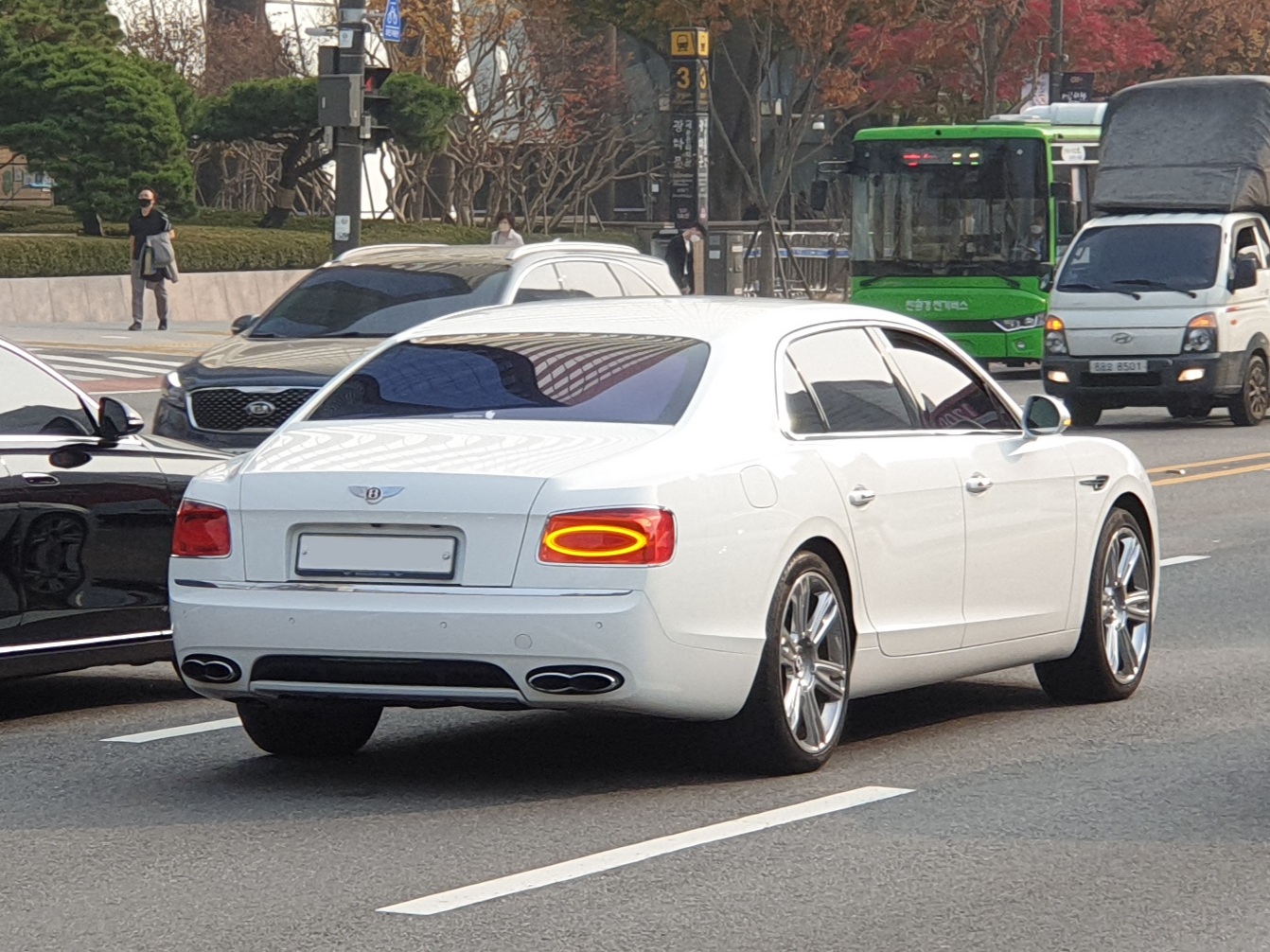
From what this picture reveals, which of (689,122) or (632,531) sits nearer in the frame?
(632,531)

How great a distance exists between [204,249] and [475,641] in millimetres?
33278

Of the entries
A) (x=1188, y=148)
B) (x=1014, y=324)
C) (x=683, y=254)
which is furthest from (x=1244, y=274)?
(x=683, y=254)

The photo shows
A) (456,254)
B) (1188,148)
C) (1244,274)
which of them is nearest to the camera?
(456,254)

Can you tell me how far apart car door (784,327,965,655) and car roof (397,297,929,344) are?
107mm

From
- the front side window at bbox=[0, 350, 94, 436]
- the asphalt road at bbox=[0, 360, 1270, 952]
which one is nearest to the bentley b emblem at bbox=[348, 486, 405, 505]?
the asphalt road at bbox=[0, 360, 1270, 952]

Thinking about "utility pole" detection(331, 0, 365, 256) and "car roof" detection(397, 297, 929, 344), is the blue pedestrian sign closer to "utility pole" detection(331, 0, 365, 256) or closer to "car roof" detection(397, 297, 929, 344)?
"utility pole" detection(331, 0, 365, 256)

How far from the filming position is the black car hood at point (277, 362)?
47.1 ft

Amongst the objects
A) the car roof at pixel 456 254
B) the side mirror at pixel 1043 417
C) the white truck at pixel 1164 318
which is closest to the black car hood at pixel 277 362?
the car roof at pixel 456 254

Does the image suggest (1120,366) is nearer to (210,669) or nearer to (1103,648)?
(1103,648)

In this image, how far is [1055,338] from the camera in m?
23.8

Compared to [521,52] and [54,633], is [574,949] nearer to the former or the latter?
[54,633]

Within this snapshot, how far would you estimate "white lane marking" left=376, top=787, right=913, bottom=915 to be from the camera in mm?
6094

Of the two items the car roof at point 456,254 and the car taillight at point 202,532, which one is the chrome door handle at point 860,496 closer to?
the car taillight at point 202,532

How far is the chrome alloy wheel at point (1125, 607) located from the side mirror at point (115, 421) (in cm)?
349
